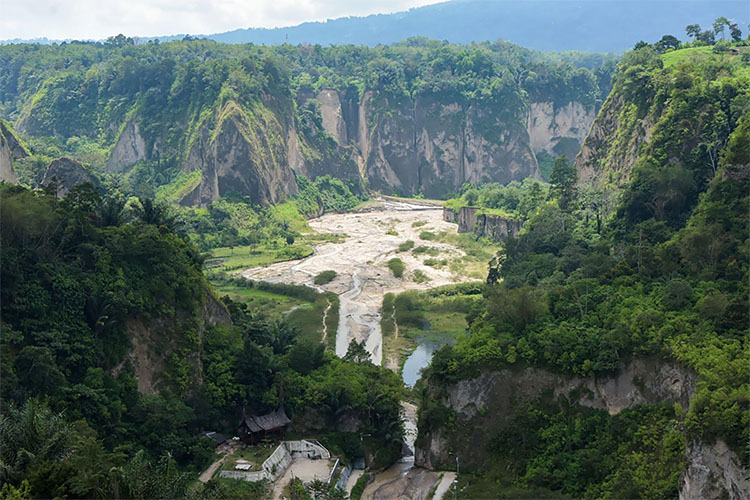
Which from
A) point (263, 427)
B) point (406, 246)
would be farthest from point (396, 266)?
point (263, 427)

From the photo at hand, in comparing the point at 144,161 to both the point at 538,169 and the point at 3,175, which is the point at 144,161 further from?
the point at 538,169

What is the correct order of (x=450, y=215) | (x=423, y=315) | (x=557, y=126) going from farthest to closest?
1. (x=557, y=126)
2. (x=450, y=215)
3. (x=423, y=315)

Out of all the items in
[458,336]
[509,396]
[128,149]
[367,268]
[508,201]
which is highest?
[128,149]

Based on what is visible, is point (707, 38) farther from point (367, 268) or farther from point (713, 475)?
point (713, 475)

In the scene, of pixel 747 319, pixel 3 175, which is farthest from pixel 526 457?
pixel 3 175

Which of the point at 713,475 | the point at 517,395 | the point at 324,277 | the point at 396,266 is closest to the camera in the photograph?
the point at 713,475

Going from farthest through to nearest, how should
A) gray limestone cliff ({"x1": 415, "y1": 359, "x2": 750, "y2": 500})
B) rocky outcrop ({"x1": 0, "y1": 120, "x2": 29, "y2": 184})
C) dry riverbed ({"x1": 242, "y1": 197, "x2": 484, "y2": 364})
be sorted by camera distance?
rocky outcrop ({"x1": 0, "y1": 120, "x2": 29, "y2": 184})
dry riverbed ({"x1": 242, "y1": 197, "x2": 484, "y2": 364})
gray limestone cliff ({"x1": 415, "y1": 359, "x2": 750, "y2": 500})

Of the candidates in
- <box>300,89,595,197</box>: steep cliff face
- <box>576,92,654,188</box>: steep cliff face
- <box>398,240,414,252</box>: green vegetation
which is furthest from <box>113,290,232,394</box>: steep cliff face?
<box>300,89,595,197</box>: steep cliff face

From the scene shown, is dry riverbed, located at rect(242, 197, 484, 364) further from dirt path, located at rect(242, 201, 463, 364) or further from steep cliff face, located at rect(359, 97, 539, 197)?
steep cliff face, located at rect(359, 97, 539, 197)
